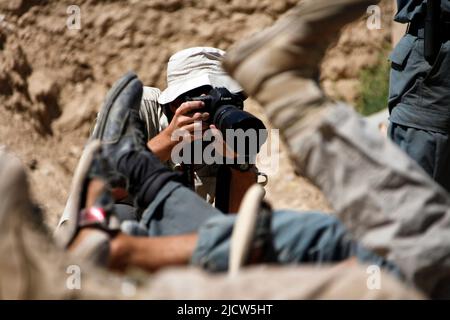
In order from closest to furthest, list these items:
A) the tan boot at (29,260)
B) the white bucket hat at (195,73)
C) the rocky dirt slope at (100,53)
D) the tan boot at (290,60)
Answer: the tan boot at (29,260)
the tan boot at (290,60)
the white bucket hat at (195,73)
the rocky dirt slope at (100,53)

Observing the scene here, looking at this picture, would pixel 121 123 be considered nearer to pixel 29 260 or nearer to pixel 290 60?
pixel 290 60

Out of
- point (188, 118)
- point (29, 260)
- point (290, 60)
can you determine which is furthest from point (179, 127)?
point (29, 260)

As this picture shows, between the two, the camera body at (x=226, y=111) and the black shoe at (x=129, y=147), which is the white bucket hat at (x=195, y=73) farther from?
the black shoe at (x=129, y=147)

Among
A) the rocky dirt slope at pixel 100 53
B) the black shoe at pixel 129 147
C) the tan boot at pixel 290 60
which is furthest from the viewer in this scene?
the rocky dirt slope at pixel 100 53

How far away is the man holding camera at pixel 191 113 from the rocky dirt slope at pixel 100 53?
1446 millimetres

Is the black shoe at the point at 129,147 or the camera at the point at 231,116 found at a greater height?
the black shoe at the point at 129,147

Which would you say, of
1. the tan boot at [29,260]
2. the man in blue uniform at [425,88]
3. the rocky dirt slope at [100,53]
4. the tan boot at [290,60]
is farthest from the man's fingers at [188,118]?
the rocky dirt slope at [100,53]

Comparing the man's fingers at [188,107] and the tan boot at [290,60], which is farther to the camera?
the man's fingers at [188,107]

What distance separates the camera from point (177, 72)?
102 inches

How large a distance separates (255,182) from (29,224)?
48.2 inches

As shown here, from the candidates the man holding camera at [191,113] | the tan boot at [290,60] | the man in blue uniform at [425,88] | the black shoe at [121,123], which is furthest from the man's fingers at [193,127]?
the tan boot at [290,60]

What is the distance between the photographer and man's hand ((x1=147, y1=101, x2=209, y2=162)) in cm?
244

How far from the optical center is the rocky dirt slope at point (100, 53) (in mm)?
4027

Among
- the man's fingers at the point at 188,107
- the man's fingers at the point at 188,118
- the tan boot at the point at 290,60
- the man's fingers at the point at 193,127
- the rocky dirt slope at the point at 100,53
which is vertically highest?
the tan boot at the point at 290,60
